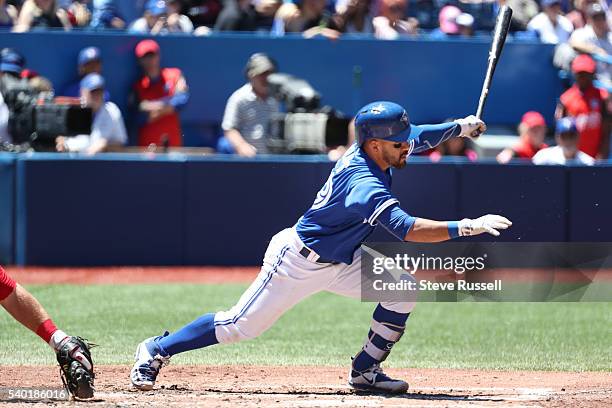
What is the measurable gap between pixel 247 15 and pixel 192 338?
836 centimetres

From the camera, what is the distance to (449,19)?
14.4 meters

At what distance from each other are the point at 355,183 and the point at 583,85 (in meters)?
7.82

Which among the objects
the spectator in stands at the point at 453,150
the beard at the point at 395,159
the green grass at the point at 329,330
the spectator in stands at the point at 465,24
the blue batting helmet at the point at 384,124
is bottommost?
the green grass at the point at 329,330

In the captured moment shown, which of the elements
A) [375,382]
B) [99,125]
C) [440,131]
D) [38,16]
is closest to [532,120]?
[99,125]

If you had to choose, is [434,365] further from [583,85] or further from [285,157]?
[583,85]

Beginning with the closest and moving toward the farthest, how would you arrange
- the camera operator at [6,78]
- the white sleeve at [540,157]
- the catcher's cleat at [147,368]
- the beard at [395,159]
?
the beard at [395,159], the catcher's cleat at [147,368], the camera operator at [6,78], the white sleeve at [540,157]

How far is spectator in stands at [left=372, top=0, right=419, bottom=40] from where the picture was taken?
45.7 feet

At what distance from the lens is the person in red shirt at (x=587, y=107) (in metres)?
13.1

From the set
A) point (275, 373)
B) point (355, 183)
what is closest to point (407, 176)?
point (275, 373)

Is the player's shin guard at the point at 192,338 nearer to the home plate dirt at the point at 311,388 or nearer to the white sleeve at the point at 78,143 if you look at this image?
the home plate dirt at the point at 311,388

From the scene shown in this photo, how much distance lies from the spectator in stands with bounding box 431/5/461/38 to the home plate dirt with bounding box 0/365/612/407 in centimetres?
760

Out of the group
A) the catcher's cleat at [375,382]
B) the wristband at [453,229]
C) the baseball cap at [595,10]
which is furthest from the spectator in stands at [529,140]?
the wristband at [453,229]

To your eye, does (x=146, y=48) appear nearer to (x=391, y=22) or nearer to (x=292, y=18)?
(x=292, y=18)

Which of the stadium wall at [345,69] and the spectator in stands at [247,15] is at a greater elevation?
the spectator in stands at [247,15]
